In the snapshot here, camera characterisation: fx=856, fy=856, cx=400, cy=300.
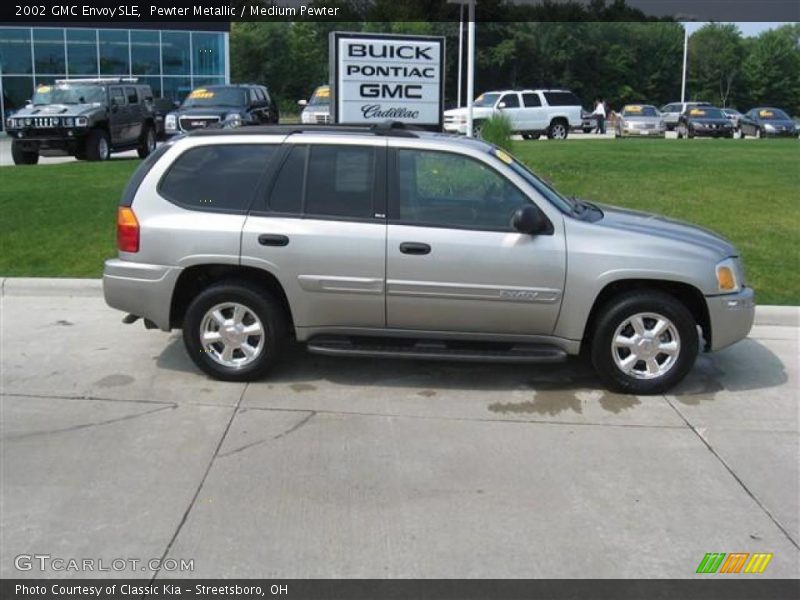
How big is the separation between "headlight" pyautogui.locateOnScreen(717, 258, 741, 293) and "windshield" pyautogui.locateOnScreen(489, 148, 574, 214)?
3.52ft

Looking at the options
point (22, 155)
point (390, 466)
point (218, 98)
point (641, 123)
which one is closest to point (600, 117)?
point (641, 123)

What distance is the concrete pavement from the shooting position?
379cm

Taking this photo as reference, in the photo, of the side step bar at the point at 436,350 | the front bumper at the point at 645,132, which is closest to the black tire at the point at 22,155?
the side step bar at the point at 436,350

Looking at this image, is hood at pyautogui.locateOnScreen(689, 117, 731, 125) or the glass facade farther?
the glass facade

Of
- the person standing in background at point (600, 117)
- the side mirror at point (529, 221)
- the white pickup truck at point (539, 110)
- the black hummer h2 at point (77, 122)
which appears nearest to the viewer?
the side mirror at point (529, 221)

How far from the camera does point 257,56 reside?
67.1 meters

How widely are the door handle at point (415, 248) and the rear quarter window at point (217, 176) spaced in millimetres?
1138

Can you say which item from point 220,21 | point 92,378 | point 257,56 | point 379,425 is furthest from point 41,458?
point 257,56

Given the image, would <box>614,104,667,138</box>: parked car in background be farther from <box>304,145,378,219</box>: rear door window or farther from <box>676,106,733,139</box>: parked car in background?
<box>304,145,378,219</box>: rear door window

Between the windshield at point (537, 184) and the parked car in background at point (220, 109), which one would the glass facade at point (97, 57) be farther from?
the windshield at point (537, 184)

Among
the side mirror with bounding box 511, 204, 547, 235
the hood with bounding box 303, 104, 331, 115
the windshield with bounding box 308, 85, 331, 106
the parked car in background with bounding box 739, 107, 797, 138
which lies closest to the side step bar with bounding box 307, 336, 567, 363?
the side mirror with bounding box 511, 204, 547, 235

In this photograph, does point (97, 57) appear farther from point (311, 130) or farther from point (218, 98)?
point (311, 130)

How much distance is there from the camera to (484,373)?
6344 mm

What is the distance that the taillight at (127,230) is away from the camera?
593cm
